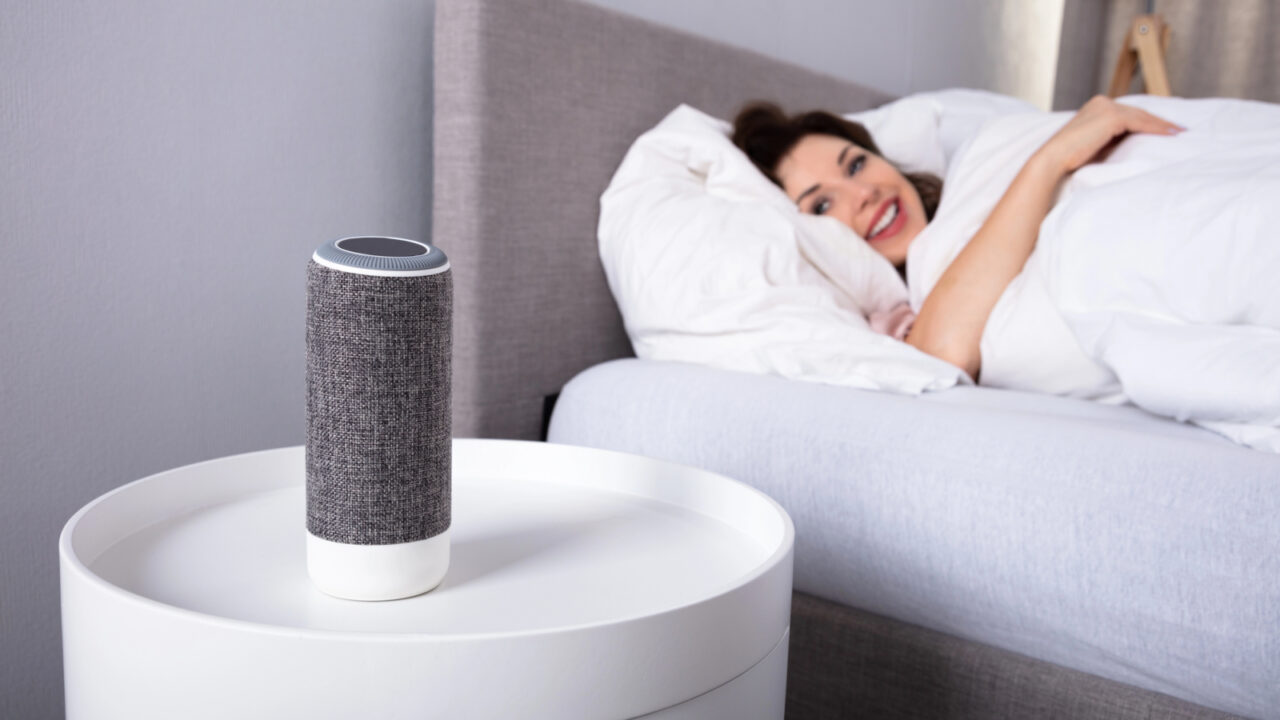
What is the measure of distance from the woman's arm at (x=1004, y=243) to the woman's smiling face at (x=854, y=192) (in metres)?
0.23

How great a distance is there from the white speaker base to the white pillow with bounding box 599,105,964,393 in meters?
0.69

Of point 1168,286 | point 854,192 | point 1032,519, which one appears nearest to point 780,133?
point 854,192

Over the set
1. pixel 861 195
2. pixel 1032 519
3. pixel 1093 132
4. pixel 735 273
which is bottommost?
pixel 1032 519

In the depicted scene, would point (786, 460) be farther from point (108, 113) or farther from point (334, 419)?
point (108, 113)

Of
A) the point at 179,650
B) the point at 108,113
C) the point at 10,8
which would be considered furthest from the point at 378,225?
the point at 179,650

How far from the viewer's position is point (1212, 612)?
0.74m

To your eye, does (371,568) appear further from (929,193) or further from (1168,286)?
(929,193)

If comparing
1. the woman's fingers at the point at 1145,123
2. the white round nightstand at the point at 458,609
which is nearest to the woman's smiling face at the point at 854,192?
the woman's fingers at the point at 1145,123

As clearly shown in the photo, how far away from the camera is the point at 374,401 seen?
52 cm

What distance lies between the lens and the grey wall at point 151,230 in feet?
3.05

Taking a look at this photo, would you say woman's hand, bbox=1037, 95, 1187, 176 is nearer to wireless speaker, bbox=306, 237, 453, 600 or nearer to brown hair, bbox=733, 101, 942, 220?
brown hair, bbox=733, 101, 942, 220

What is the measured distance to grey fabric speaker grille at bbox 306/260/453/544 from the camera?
0.51 metres

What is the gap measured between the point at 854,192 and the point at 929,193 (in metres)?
0.23

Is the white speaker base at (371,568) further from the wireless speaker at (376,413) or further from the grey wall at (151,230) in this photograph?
the grey wall at (151,230)
